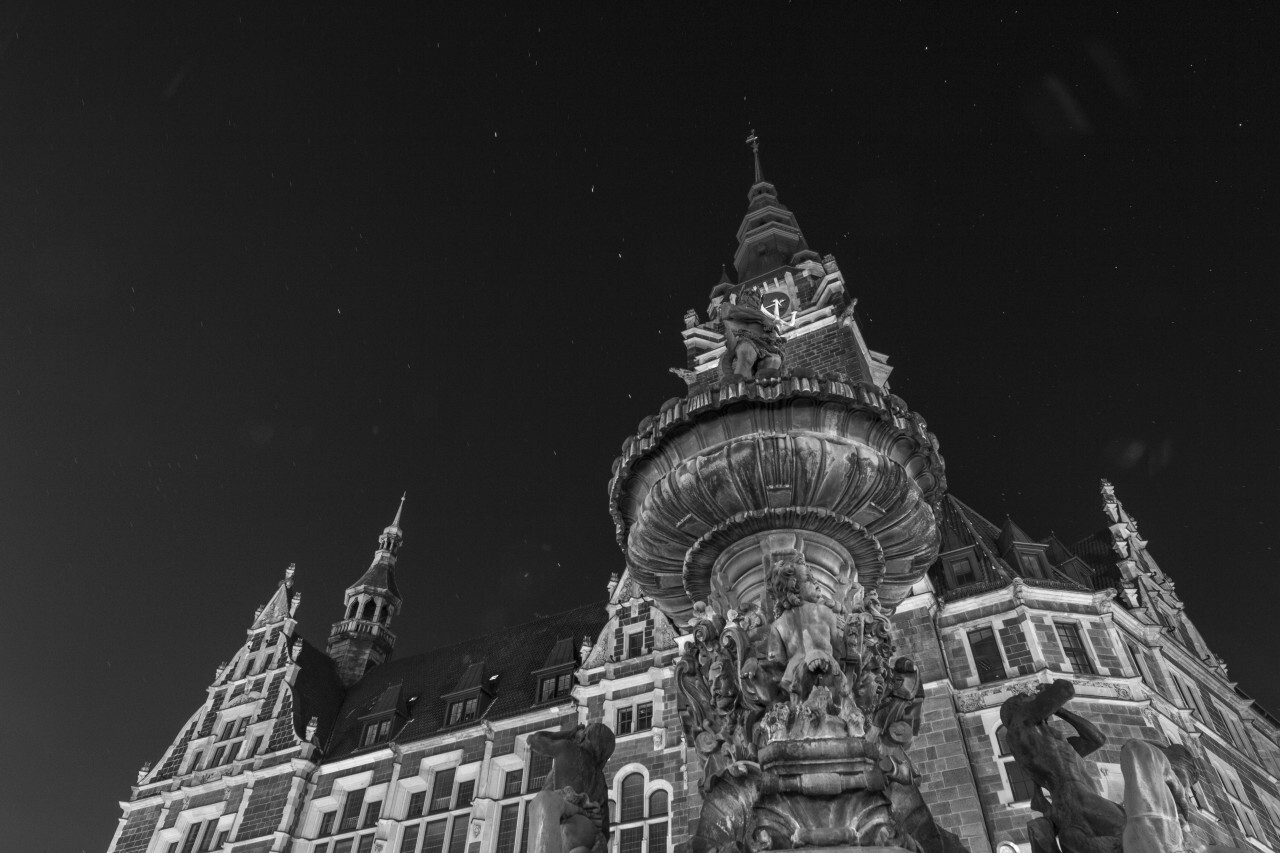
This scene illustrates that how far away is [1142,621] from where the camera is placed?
2055cm

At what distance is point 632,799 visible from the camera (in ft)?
69.7

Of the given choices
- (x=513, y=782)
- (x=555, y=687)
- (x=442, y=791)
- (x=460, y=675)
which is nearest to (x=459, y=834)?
(x=442, y=791)

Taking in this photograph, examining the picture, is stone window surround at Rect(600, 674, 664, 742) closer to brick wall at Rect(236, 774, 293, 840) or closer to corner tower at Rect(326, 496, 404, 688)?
brick wall at Rect(236, 774, 293, 840)

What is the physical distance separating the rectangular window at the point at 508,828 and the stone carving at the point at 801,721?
19434 millimetres

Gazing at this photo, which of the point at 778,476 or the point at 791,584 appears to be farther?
the point at 778,476

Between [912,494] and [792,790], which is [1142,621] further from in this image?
[792,790]

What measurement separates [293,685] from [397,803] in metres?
7.45

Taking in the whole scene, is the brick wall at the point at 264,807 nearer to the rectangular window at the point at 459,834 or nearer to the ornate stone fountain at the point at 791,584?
the rectangular window at the point at 459,834

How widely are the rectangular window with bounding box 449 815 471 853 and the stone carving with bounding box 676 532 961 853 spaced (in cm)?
2046

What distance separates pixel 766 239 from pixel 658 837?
19.6 meters

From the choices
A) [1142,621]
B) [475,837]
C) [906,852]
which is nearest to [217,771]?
[475,837]

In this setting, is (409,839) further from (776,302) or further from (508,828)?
(776,302)

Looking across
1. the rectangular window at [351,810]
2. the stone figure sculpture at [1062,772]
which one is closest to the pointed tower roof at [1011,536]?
the stone figure sculpture at [1062,772]

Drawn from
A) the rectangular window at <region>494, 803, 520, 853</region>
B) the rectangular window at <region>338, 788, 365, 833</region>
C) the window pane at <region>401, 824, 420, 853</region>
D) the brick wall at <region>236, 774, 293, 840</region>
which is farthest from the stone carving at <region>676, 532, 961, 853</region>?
the brick wall at <region>236, 774, 293, 840</region>
